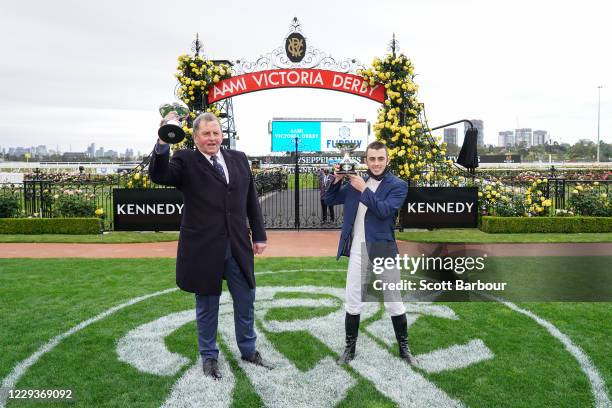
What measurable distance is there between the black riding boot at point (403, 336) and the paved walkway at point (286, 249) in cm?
531

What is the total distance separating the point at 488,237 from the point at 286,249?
4.89m

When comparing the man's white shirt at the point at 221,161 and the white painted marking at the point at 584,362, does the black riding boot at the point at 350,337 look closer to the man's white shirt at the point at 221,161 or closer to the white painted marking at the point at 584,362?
the man's white shirt at the point at 221,161

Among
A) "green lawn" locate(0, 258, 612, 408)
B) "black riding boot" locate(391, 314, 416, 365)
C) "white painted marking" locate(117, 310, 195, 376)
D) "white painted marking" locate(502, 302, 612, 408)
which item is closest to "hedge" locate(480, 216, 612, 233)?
"green lawn" locate(0, 258, 612, 408)

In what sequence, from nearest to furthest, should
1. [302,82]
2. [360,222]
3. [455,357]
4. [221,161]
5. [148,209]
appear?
[221,161] < [360,222] < [455,357] < [148,209] < [302,82]

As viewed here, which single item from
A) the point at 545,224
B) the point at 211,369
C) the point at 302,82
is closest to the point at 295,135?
the point at 302,82

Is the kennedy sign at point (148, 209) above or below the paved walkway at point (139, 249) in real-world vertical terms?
above

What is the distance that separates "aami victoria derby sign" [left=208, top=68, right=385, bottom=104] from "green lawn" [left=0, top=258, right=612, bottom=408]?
22.9ft

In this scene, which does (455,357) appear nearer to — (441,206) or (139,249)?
(139,249)

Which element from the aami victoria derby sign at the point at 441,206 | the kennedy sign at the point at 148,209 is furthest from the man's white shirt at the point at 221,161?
the aami victoria derby sign at the point at 441,206

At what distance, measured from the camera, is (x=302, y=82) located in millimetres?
13617

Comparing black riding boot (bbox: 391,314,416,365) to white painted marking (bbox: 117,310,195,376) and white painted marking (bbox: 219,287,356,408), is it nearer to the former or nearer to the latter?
white painted marking (bbox: 219,287,356,408)


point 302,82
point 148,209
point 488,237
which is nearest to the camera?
point 488,237

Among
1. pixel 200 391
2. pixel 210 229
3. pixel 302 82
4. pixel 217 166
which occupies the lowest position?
pixel 200 391

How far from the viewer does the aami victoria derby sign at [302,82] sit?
13.5m
